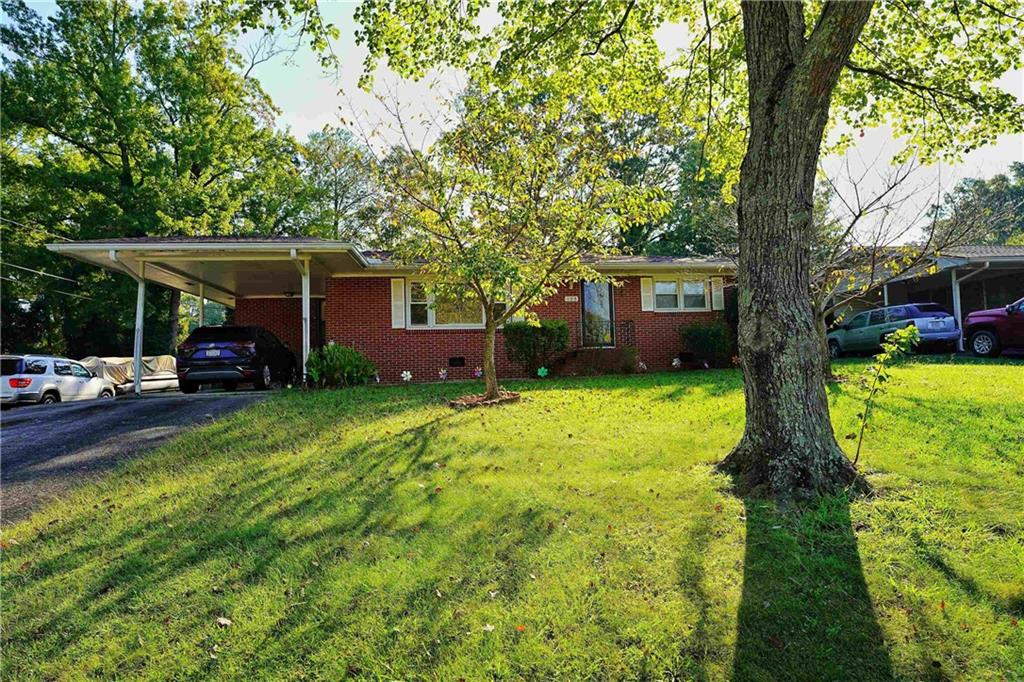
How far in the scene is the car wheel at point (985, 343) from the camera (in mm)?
13109

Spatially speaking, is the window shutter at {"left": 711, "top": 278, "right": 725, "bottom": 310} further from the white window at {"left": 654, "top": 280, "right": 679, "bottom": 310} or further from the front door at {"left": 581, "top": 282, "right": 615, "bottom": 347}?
the front door at {"left": 581, "top": 282, "right": 615, "bottom": 347}

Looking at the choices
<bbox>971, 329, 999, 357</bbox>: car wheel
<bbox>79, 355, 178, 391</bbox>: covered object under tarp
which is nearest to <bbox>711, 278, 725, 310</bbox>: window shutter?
<bbox>971, 329, 999, 357</bbox>: car wheel

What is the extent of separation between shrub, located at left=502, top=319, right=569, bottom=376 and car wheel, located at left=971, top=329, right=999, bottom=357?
33.2ft

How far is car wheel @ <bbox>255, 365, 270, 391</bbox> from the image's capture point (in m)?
11.6

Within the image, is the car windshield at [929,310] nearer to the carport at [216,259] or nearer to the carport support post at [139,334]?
the carport at [216,259]

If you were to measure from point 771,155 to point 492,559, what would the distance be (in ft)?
11.8

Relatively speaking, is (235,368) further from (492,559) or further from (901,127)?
(901,127)

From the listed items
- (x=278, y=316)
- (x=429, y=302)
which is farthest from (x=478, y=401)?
(x=278, y=316)

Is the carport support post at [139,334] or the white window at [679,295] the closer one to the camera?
the carport support post at [139,334]

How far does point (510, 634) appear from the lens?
2727 mm

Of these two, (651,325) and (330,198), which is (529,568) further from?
(330,198)

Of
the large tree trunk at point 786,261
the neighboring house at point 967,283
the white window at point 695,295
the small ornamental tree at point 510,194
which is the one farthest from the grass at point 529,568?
the neighboring house at point 967,283

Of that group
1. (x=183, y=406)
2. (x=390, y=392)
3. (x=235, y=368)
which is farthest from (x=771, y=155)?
(x=235, y=368)

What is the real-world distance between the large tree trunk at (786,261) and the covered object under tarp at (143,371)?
1983 centimetres
